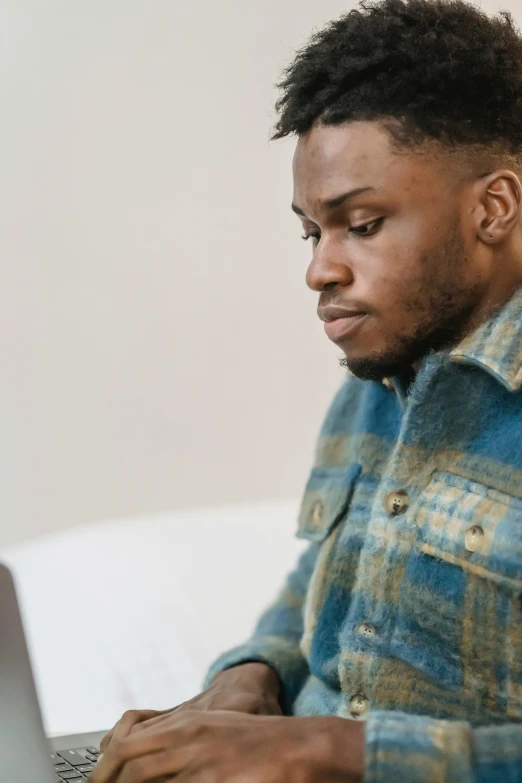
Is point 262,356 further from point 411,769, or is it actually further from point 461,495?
point 411,769

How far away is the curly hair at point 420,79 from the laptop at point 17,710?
1.48 ft

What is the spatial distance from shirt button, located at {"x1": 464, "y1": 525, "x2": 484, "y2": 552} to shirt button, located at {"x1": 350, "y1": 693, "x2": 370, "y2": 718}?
156mm

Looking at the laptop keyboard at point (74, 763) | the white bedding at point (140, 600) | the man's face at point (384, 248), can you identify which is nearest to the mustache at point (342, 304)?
the man's face at point (384, 248)

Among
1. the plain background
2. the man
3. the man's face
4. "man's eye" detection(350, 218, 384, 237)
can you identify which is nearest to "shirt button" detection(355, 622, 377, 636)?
the man

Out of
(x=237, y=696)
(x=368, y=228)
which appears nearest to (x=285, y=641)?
(x=237, y=696)

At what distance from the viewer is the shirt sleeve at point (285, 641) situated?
960 millimetres

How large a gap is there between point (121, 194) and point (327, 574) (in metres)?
1.02

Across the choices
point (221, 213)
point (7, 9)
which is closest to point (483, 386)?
point (221, 213)

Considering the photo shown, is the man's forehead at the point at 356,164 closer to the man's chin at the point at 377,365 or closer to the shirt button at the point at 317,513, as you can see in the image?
the man's chin at the point at 377,365

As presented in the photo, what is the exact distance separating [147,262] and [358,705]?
1.11 metres

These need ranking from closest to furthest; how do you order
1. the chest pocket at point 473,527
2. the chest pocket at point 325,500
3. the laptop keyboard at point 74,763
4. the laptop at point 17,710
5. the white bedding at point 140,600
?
the laptop at point 17,710 → the chest pocket at point 473,527 → the laptop keyboard at point 74,763 → the chest pocket at point 325,500 → the white bedding at point 140,600

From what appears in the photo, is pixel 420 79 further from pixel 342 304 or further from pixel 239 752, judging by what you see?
pixel 239 752

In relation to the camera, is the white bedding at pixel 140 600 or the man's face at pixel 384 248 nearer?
the man's face at pixel 384 248

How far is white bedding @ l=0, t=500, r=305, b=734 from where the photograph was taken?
4.04ft
